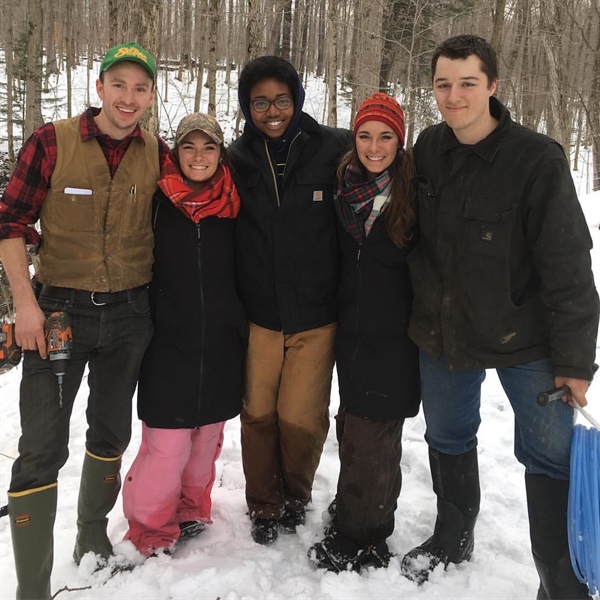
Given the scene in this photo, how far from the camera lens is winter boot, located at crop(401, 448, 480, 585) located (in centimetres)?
257

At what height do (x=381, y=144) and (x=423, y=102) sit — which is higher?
(x=423, y=102)

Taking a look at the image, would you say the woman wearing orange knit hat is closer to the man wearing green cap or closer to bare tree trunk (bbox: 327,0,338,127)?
the man wearing green cap

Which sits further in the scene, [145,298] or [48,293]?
[145,298]

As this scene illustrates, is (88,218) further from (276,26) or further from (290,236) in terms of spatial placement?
(276,26)

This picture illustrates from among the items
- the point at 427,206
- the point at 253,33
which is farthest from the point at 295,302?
the point at 253,33

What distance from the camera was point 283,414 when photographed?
281 centimetres

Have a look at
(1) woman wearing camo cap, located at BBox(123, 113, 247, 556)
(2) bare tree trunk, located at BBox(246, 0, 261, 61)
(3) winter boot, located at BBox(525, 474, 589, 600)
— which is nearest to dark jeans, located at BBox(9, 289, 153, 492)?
(1) woman wearing camo cap, located at BBox(123, 113, 247, 556)

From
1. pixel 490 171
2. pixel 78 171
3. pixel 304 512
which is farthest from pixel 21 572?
pixel 490 171

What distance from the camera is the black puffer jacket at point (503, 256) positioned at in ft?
6.44

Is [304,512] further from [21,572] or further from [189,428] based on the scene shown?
[21,572]

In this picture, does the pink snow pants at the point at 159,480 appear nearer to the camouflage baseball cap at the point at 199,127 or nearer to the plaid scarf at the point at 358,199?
the plaid scarf at the point at 358,199

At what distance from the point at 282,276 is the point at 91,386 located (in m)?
1.10

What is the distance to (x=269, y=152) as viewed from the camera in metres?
2.67

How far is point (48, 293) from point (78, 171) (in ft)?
1.89
